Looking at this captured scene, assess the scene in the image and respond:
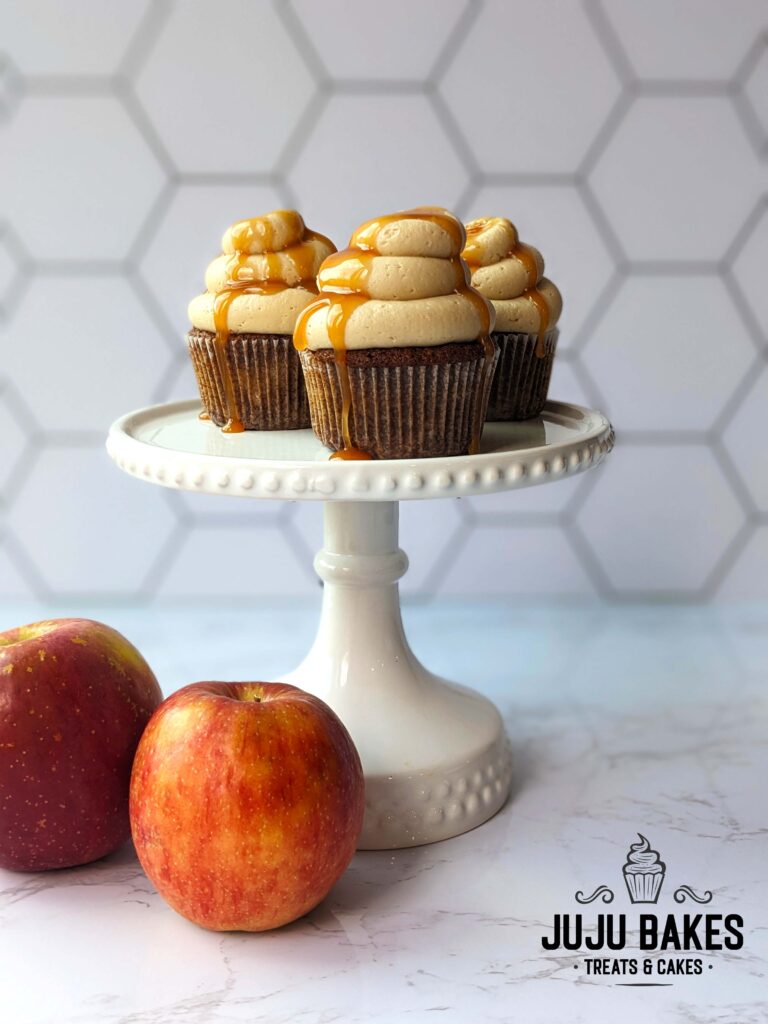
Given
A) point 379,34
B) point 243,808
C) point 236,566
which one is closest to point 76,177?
point 379,34

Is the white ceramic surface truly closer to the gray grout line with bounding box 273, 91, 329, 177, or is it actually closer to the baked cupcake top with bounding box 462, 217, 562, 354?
the baked cupcake top with bounding box 462, 217, 562, 354

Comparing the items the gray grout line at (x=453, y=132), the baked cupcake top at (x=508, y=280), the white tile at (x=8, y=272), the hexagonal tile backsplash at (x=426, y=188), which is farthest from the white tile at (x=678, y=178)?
the white tile at (x=8, y=272)

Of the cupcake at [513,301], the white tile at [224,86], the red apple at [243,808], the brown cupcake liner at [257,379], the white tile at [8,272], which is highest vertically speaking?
the white tile at [224,86]

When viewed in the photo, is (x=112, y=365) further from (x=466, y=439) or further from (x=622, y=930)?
(x=622, y=930)

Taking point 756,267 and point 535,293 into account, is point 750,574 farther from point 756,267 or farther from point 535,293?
point 535,293

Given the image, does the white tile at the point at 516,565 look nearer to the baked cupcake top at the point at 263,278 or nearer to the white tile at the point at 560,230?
the white tile at the point at 560,230

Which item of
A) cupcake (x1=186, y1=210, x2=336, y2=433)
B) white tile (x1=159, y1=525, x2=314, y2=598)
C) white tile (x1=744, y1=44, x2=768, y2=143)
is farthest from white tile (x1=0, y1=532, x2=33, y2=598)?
white tile (x1=744, y1=44, x2=768, y2=143)
